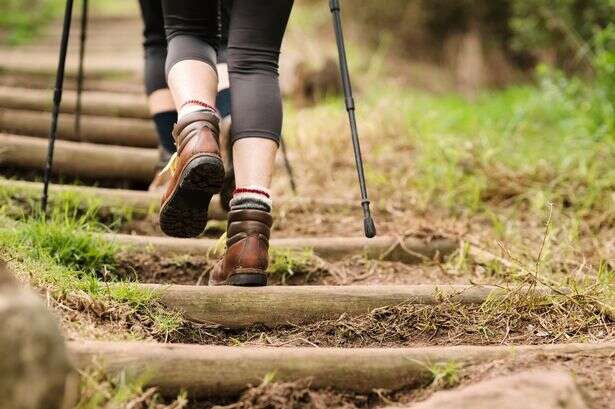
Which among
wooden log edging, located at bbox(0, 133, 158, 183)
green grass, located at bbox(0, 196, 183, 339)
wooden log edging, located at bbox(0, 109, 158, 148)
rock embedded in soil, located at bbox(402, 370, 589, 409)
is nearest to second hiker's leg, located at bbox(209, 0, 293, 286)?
green grass, located at bbox(0, 196, 183, 339)

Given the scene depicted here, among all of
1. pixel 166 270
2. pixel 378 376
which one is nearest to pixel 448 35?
pixel 166 270

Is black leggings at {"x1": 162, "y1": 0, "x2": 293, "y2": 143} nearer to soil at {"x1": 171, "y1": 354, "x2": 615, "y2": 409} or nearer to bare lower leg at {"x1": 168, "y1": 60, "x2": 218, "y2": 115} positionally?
bare lower leg at {"x1": 168, "y1": 60, "x2": 218, "y2": 115}

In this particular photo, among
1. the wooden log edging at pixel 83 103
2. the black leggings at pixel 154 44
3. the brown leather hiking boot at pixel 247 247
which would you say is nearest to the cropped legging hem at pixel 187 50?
the brown leather hiking boot at pixel 247 247

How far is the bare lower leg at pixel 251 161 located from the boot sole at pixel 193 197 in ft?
0.26

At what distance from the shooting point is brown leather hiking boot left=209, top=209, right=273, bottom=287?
6.37 ft

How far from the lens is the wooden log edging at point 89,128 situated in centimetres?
354

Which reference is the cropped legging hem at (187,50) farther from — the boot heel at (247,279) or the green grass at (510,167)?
the green grass at (510,167)

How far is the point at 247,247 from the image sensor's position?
1.94 meters

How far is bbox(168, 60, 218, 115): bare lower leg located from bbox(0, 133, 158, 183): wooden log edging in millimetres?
1243

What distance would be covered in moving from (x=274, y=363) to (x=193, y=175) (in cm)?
55

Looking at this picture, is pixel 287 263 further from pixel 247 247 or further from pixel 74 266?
pixel 74 266

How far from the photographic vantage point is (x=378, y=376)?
5.28 feet

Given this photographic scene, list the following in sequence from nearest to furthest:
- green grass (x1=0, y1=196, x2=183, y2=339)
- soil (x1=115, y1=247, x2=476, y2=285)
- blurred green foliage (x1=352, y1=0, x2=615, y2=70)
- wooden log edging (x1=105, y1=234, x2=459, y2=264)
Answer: green grass (x1=0, y1=196, x2=183, y2=339), soil (x1=115, y1=247, x2=476, y2=285), wooden log edging (x1=105, y1=234, x2=459, y2=264), blurred green foliage (x1=352, y1=0, x2=615, y2=70)

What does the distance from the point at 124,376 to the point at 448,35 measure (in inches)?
265
